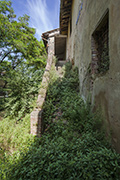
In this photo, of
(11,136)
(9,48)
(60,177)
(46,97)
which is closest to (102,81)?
(60,177)

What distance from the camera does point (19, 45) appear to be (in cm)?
898

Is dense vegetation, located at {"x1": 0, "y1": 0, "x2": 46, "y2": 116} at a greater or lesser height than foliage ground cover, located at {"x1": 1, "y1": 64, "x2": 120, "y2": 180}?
greater

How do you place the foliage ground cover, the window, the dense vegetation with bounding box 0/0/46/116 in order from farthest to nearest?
the dense vegetation with bounding box 0/0/46/116 → the window → the foliage ground cover

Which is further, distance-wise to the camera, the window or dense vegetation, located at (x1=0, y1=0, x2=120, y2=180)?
the window

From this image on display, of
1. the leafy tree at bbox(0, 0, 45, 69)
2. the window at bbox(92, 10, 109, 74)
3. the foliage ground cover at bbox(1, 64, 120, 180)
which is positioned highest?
the leafy tree at bbox(0, 0, 45, 69)

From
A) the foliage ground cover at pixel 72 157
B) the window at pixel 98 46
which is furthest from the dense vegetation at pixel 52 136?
the window at pixel 98 46

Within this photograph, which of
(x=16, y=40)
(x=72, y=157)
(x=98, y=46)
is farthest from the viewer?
(x=16, y=40)

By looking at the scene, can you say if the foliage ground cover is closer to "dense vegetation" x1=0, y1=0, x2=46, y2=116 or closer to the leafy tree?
Result: "dense vegetation" x1=0, y1=0, x2=46, y2=116

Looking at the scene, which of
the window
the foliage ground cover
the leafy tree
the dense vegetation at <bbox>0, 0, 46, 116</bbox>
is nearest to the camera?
the foliage ground cover

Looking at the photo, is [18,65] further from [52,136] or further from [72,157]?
[72,157]

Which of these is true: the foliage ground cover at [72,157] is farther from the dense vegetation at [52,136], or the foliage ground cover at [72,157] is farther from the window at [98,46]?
the window at [98,46]

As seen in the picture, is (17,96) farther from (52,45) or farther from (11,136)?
(52,45)

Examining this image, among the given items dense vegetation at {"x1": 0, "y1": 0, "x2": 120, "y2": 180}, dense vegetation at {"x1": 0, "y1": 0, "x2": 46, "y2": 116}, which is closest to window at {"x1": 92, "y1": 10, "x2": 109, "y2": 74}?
dense vegetation at {"x1": 0, "y1": 0, "x2": 120, "y2": 180}

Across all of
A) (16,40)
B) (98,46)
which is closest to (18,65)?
(16,40)
